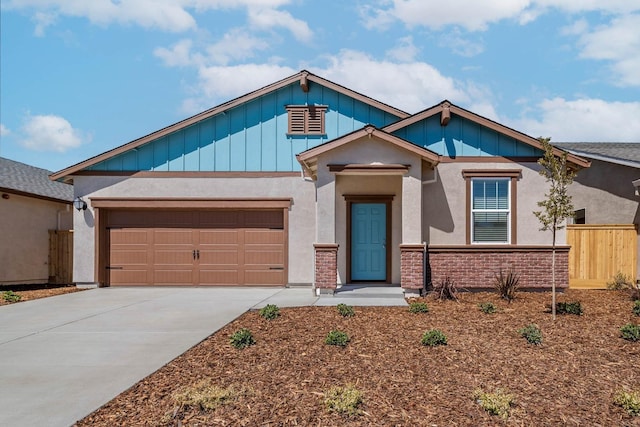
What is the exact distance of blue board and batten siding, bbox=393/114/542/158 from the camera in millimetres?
13773

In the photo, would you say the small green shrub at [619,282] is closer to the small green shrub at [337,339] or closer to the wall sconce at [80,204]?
the small green shrub at [337,339]

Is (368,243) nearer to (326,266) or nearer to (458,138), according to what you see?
(326,266)

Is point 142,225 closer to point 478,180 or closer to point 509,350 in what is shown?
point 478,180

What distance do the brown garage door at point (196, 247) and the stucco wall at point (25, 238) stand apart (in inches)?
147

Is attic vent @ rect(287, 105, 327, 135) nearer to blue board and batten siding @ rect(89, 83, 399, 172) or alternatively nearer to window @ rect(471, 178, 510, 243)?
blue board and batten siding @ rect(89, 83, 399, 172)

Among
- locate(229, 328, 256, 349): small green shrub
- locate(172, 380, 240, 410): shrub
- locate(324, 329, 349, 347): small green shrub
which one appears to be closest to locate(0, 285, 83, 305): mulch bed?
locate(229, 328, 256, 349): small green shrub

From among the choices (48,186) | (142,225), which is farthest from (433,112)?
(48,186)

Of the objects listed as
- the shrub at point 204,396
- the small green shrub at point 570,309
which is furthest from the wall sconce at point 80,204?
the small green shrub at point 570,309

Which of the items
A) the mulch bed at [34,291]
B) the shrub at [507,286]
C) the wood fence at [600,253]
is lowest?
the mulch bed at [34,291]

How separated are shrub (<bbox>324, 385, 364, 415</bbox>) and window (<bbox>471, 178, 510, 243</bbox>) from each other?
362 inches

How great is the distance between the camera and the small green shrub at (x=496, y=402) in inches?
190

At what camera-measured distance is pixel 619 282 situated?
547 inches

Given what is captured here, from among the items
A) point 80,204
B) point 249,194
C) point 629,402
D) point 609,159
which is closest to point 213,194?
point 249,194

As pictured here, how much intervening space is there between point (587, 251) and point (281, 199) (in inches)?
352
